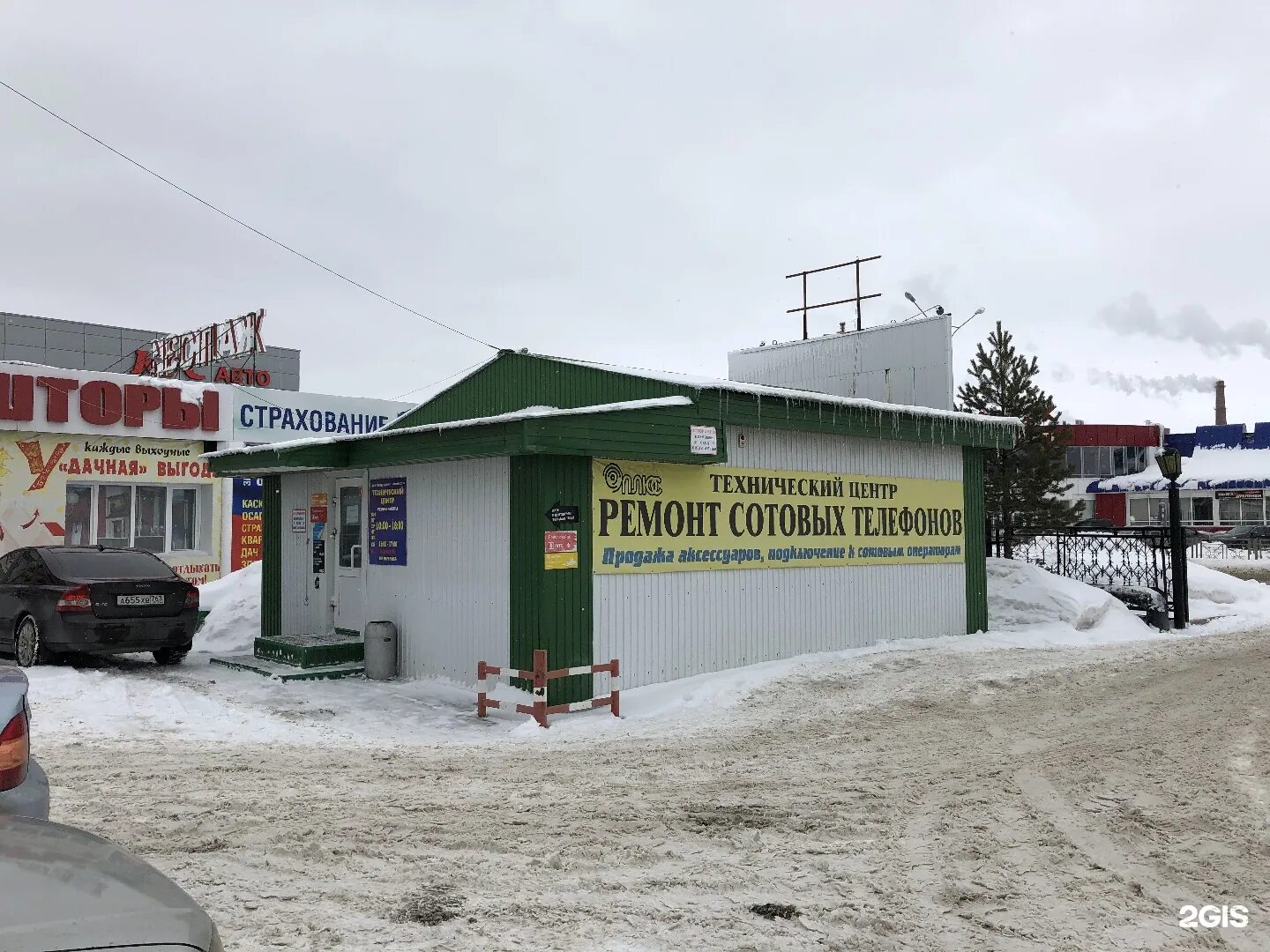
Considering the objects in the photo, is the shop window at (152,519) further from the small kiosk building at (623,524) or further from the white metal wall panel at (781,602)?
the white metal wall panel at (781,602)

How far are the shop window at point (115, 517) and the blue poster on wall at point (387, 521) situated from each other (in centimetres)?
1053

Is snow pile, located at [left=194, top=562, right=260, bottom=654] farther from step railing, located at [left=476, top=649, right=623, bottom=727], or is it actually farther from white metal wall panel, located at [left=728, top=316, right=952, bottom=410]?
white metal wall panel, located at [left=728, top=316, right=952, bottom=410]

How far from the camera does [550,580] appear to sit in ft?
35.3

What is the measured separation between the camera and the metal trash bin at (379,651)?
12.5m

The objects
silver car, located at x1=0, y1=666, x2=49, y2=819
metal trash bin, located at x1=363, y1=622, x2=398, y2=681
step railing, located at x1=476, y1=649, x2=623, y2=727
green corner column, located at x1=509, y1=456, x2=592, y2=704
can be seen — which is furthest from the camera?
metal trash bin, located at x1=363, y1=622, x2=398, y2=681

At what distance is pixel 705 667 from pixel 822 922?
7534mm

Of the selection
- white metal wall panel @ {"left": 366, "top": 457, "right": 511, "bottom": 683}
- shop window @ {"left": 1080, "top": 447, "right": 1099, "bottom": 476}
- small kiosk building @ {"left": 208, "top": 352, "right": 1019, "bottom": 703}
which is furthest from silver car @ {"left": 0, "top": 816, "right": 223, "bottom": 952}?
shop window @ {"left": 1080, "top": 447, "right": 1099, "bottom": 476}

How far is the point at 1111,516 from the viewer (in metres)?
60.8

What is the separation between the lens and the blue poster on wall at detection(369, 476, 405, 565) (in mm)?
13078

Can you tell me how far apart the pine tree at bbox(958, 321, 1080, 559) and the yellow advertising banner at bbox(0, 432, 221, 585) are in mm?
19137

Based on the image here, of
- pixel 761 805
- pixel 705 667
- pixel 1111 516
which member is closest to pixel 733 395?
pixel 705 667

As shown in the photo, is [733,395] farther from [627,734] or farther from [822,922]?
[822,922]

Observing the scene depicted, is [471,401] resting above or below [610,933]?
above

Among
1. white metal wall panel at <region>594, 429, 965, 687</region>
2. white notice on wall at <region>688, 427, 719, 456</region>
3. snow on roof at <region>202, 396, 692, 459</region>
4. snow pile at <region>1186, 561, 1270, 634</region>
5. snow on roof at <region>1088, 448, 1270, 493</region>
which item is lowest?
snow pile at <region>1186, 561, 1270, 634</region>
